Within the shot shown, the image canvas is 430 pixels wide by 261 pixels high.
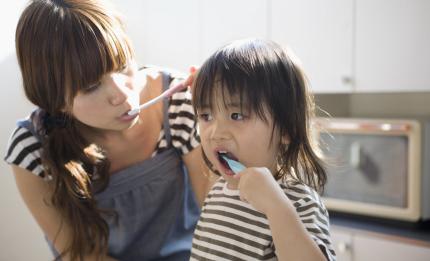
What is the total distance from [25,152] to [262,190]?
0.54 m

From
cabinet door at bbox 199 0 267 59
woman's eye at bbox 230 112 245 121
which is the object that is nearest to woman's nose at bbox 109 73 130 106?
woman's eye at bbox 230 112 245 121

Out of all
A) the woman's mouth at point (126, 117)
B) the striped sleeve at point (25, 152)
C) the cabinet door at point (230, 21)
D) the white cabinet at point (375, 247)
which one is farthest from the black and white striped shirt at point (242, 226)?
the cabinet door at point (230, 21)

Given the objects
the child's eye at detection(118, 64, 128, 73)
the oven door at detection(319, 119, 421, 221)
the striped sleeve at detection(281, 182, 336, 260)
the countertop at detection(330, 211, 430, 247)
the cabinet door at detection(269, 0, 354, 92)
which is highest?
the cabinet door at detection(269, 0, 354, 92)

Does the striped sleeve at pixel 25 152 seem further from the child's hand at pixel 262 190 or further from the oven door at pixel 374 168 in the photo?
the oven door at pixel 374 168

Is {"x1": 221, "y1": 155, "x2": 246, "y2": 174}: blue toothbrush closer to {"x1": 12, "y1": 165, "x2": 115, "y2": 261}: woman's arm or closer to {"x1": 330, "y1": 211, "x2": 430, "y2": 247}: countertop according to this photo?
{"x1": 12, "y1": 165, "x2": 115, "y2": 261}: woman's arm

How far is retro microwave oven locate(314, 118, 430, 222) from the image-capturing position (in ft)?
4.39

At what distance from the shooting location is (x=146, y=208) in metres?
0.94

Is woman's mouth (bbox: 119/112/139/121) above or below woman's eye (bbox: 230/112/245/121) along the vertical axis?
below

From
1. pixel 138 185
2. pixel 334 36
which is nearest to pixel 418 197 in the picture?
pixel 334 36

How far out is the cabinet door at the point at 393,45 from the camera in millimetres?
1403

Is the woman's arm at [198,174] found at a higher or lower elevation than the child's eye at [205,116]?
lower

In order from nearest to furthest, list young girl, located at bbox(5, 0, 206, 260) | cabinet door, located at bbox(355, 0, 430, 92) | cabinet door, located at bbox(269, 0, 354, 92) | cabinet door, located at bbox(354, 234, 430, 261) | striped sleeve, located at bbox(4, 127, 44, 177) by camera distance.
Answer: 1. young girl, located at bbox(5, 0, 206, 260)
2. striped sleeve, located at bbox(4, 127, 44, 177)
3. cabinet door, located at bbox(354, 234, 430, 261)
4. cabinet door, located at bbox(355, 0, 430, 92)
5. cabinet door, located at bbox(269, 0, 354, 92)

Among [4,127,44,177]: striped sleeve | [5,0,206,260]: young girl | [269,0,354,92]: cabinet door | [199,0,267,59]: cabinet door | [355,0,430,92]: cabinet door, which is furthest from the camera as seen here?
[199,0,267,59]: cabinet door

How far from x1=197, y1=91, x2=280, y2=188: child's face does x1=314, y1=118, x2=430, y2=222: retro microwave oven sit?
65 centimetres
